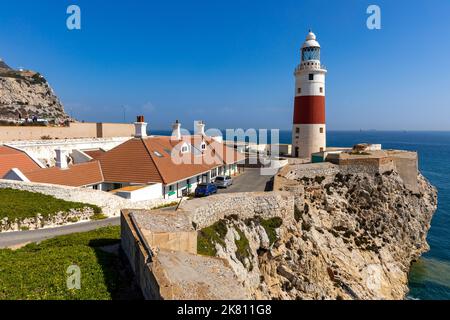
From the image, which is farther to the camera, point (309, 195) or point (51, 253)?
point (309, 195)

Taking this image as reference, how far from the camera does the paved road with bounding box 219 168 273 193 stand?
1033 inches

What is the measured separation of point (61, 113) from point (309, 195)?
72.7 metres

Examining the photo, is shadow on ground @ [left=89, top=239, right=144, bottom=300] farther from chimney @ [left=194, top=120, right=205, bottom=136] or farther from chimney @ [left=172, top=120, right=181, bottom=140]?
chimney @ [left=194, top=120, right=205, bottom=136]

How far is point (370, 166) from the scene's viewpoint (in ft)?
98.8

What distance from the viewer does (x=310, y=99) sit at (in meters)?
35.5

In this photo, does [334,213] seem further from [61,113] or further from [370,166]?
[61,113]

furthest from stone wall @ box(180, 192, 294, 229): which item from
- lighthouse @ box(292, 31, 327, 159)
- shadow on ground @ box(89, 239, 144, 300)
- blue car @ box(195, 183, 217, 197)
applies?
lighthouse @ box(292, 31, 327, 159)

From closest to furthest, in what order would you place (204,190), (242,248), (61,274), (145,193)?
(61,274), (242,248), (145,193), (204,190)

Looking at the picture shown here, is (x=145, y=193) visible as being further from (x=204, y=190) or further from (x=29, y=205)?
(x=29, y=205)

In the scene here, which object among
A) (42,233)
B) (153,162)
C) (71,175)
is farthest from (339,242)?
(71,175)

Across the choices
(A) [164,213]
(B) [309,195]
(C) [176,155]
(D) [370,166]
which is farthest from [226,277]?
(D) [370,166]

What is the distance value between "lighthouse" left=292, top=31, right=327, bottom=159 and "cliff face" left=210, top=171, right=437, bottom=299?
8.35 m

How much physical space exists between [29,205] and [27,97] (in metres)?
66.1

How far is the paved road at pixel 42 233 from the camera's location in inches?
556
